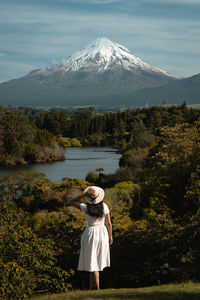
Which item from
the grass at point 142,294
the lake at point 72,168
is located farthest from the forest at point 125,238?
the lake at point 72,168

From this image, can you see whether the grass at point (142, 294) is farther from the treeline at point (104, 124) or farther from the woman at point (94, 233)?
the treeline at point (104, 124)

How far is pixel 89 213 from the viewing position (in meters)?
5.69

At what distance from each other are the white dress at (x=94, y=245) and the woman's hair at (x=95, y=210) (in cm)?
5

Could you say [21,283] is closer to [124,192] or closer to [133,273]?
[133,273]

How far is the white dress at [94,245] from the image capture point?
18.7 feet

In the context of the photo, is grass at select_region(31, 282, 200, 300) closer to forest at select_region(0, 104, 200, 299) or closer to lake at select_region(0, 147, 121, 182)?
forest at select_region(0, 104, 200, 299)

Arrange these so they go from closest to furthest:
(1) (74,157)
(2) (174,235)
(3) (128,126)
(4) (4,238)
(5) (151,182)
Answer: (4) (4,238) → (2) (174,235) → (5) (151,182) → (1) (74,157) → (3) (128,126)

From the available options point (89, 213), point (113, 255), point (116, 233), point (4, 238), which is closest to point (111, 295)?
point (89, 213)

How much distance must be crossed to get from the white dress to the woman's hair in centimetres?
5

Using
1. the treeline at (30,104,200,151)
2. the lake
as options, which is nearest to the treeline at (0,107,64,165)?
the lake

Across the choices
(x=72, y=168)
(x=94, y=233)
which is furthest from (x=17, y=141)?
(x=94, y=233)

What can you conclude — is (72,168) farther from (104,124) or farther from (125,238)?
(104,124)

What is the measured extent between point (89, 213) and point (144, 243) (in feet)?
9.67

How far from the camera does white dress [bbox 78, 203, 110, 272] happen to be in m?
5.69
